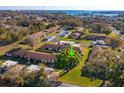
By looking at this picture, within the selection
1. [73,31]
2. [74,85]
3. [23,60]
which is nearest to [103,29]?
[73,31]

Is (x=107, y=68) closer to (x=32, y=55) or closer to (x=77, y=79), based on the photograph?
(x=77, y=79)

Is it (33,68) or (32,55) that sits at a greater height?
(32,55)

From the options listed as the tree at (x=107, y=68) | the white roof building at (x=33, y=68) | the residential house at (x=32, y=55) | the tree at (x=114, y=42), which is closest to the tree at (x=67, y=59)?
the residential house at (x=32, y=55)

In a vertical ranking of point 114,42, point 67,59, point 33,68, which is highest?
point 114,42

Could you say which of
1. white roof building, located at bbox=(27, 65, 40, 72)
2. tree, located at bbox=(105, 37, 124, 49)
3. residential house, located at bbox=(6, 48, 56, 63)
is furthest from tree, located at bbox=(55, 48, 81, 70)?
tree, located at bbox=(105, 37, 124, 49)

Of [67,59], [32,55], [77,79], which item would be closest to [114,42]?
[67,59]

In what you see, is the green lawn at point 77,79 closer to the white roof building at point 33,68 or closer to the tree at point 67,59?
the tree at point 67,59

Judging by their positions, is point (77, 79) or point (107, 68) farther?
point (107, 68)

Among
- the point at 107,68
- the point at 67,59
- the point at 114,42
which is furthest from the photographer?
the point at 114,42

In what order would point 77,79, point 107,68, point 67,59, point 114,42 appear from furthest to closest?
point 114,42
point 67,59
point 107,68
point 77,79
